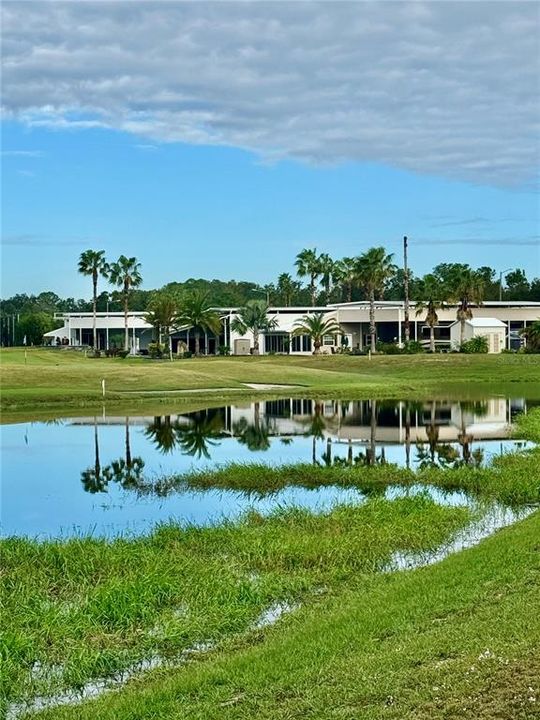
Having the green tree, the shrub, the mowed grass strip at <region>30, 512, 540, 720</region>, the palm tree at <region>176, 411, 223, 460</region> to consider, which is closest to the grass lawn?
the mowed grass strip at <region>30, 512, 540, 720</region>

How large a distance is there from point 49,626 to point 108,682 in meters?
1.80

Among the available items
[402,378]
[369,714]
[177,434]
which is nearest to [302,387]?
[402,378]

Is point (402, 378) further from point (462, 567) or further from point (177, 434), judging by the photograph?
point (462, 567)

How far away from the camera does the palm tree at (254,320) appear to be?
10019cm

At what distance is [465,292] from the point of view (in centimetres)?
9462

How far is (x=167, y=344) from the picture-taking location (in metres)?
109

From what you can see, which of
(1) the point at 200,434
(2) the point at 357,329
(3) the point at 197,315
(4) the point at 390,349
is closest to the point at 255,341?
(3) the point at 197,315

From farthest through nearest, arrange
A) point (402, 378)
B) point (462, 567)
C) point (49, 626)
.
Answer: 1. point (402, 378)
2. point (462, 567)
3. point (49, 626)

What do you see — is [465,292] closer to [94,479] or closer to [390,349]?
[390,349]

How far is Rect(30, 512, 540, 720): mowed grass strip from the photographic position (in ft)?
26.6

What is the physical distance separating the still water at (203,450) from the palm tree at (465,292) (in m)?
42.3

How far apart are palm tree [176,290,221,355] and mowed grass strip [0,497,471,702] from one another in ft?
264

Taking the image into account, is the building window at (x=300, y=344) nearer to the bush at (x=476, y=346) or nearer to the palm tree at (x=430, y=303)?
the palm tree at (x=430, y=303)

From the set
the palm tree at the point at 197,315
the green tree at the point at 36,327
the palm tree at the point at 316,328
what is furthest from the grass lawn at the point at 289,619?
the green tree at the point at 36,327
